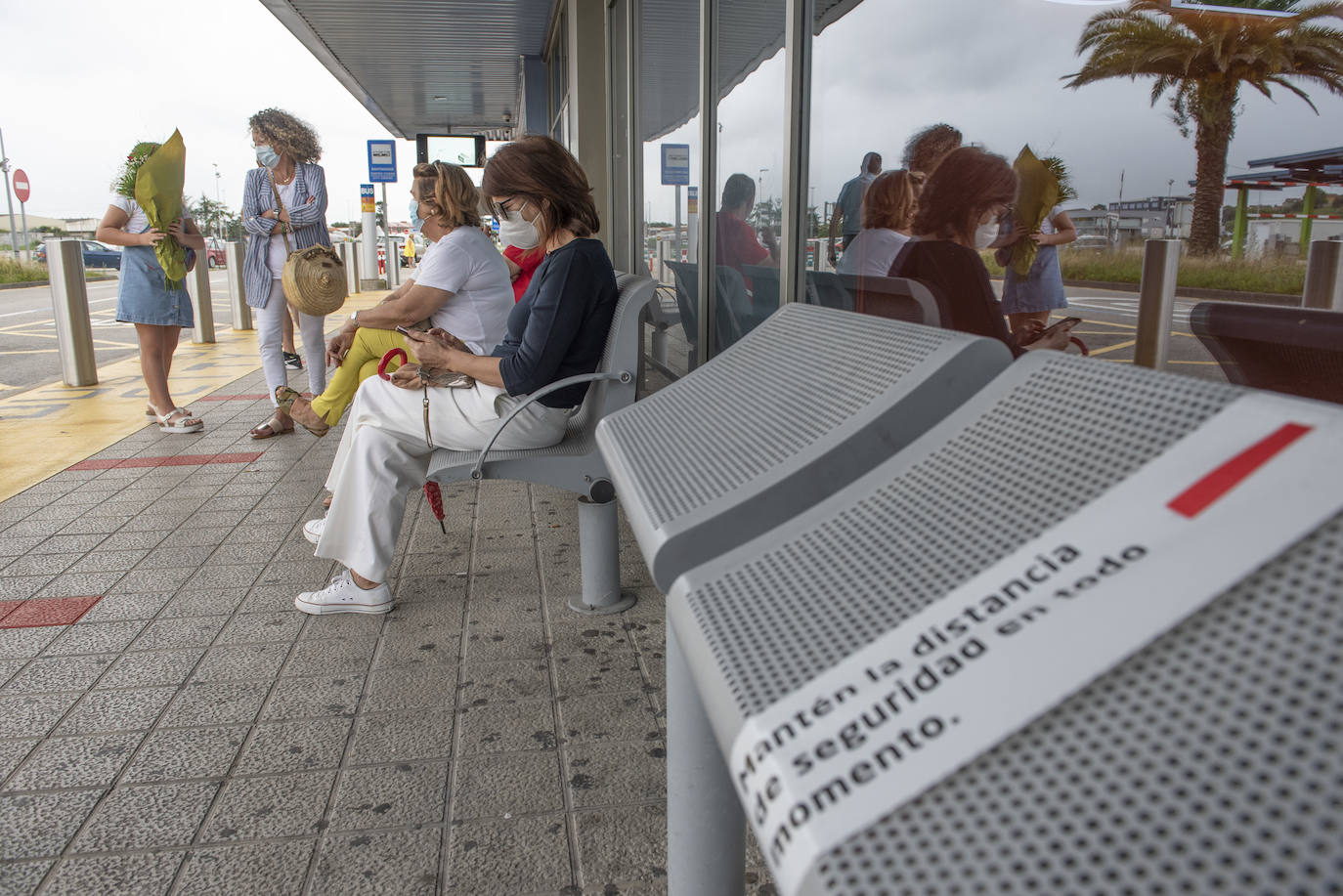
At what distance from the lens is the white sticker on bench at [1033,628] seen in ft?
1.77

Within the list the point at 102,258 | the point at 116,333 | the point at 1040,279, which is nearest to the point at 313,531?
the point at 1040,279

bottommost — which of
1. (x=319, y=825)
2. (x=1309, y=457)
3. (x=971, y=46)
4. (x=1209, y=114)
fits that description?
(x=319, y=825)

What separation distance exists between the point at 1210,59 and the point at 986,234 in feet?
2.19

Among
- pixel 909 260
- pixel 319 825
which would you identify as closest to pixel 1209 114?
pixel 909 260

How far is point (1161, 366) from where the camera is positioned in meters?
1.41

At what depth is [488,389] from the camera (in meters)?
2.96

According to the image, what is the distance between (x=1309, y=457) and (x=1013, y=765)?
0.26 meters

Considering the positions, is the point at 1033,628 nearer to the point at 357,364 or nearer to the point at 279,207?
the point at 357,364

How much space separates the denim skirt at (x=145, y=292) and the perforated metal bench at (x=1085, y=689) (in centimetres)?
578

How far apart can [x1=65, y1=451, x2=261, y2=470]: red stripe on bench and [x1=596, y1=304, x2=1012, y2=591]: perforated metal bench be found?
178 inches

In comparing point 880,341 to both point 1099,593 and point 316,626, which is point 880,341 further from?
point 316,626

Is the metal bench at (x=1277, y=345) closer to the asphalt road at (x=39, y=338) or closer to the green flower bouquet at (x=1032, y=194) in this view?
the green flower bouquet at (x=1032, y=194)

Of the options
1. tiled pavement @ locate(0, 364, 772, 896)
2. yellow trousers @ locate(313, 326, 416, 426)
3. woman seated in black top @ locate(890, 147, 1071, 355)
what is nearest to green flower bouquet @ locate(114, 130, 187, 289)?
tiled pavement @ locate(0, 364, 772, 896)

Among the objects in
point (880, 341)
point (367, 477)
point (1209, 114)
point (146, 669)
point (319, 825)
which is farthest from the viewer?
point (367, 477)
